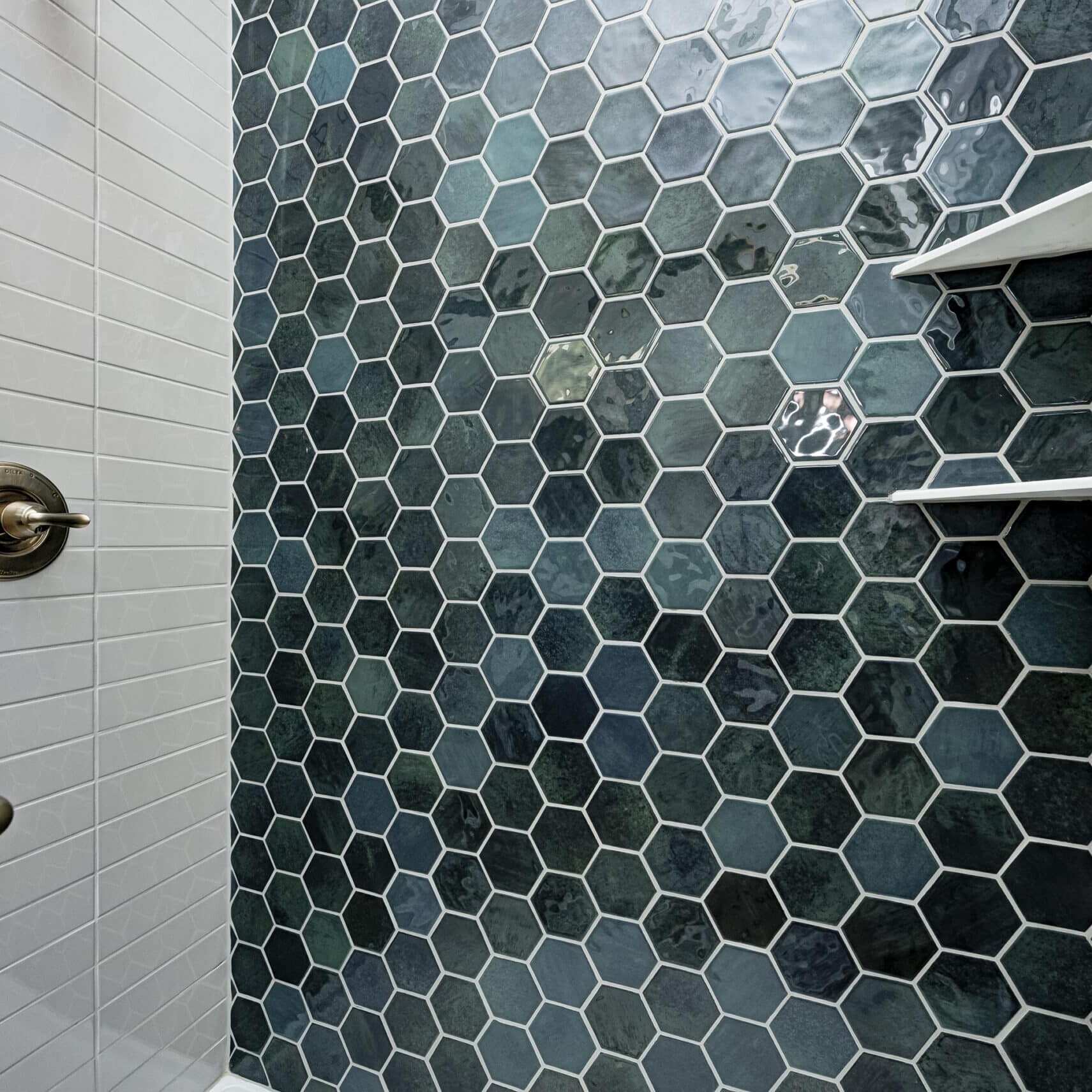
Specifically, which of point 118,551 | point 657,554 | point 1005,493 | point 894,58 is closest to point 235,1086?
point 118,551

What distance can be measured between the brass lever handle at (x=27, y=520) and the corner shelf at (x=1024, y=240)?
3.65 feet

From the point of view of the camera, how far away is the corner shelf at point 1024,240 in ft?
2.47

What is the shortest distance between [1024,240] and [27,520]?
1.29 metres

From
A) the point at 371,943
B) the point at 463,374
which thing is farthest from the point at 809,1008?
the point at 463,374

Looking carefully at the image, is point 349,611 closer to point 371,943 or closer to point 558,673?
point 558,673

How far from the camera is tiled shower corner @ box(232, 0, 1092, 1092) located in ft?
3.06

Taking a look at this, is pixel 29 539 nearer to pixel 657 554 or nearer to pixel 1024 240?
pixel 657 554

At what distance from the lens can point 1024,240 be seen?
85cm

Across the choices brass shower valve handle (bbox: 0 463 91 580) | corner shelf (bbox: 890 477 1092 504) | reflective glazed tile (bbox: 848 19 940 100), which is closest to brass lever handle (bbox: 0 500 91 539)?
brass shower valve handle (bbox: 0 463 91 580)

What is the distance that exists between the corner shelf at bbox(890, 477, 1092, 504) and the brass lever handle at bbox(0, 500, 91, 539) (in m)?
1.06

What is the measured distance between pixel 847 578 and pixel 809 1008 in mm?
594

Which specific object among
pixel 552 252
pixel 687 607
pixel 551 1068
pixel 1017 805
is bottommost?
pixel 551 1068

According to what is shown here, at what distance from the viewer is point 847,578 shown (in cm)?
100

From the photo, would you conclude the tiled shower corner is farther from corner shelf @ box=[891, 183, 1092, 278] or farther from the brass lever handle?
the brass lever handle
